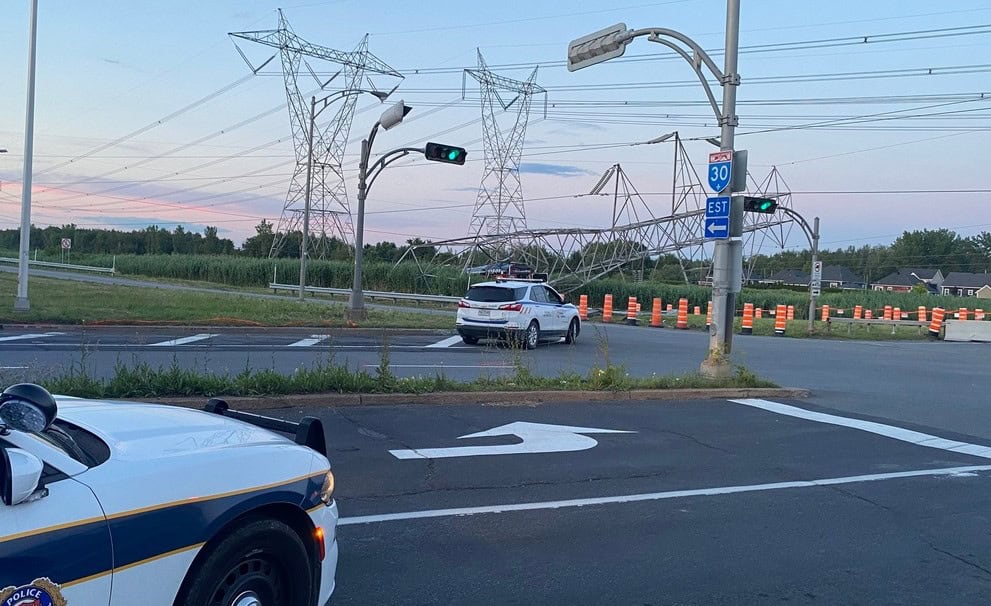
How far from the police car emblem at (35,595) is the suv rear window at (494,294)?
1944 centimetres

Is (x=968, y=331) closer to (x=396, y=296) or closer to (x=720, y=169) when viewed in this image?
(x=396, y=296)

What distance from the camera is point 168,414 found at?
426cm

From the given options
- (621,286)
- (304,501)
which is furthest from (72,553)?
(621,286)

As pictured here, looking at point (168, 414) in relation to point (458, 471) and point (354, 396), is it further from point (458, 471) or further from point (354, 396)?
point (354, 396)

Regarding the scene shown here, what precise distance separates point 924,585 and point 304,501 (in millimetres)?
4194

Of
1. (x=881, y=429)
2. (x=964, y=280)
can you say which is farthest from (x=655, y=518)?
Answer: (x=964, y=280)

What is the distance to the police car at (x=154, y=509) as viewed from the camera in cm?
288

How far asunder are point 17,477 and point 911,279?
136149 millimetres

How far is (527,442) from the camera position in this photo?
943 centimetres

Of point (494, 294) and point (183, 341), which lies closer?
point (183, 341)

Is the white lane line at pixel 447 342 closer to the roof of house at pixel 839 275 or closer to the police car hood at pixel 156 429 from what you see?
the police car hood at pixel 156 429

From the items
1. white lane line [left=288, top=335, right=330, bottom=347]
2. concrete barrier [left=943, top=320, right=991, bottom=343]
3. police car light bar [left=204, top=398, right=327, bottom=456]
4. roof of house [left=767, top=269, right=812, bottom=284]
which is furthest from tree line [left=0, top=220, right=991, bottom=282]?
police car light bar [left=204, top=398, right=327, bottom=456]

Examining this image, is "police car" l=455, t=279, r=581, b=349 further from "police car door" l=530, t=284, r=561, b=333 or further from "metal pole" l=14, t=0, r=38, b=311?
"metal pole" l=14, t=0, r=38, b=311

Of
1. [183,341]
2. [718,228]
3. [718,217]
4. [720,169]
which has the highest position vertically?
[720,169]
